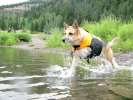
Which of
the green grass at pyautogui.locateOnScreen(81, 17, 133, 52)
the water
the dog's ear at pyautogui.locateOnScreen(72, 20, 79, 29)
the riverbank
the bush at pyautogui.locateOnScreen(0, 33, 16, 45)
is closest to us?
the water

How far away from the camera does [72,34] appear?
10688 mm

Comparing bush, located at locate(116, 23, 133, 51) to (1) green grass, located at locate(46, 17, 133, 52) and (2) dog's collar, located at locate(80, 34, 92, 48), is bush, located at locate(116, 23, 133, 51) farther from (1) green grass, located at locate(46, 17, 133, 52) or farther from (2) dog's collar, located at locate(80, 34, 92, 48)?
(2) dog's collar, located at locate(80, 34, 92, 48)

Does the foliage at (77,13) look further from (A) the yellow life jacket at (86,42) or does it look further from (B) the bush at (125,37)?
(A) the yellow life jacket at (86,42)

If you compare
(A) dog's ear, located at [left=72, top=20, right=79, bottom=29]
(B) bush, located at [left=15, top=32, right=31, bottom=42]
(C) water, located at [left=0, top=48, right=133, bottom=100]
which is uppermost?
(B) bush, located at [left=15, top=32, right=31, bottom=42]

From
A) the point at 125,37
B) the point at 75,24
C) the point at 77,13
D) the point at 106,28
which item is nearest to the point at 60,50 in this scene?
the point at 106,28

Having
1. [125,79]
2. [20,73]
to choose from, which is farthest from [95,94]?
[20,73]

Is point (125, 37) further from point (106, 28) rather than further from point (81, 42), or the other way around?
point (81, 42)

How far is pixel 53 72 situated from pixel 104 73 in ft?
5.25

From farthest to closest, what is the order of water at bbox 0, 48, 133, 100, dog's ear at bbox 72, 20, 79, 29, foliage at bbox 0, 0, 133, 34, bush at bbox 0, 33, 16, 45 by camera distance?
foliage at bbox 0, 0, 133, 34 < bush at bbox 0, 33, 16, 45 < dog's ear at bbox 72, 20, 79, 29 < water at bbox 0, 48, 133, 100

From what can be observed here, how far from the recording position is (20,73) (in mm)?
11523

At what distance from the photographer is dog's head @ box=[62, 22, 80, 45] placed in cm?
1058

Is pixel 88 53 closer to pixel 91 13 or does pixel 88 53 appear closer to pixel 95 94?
pixel 95 94

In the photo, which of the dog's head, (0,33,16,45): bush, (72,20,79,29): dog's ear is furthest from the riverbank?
(72,20,79,29): dog's ear

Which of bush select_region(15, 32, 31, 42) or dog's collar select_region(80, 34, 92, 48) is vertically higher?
bush select_region(15, 32, 31, 42)
